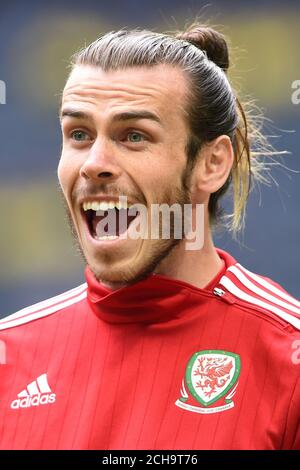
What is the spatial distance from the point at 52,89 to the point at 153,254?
2.57m

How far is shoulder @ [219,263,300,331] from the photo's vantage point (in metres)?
1.95

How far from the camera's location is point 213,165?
2072 millimetres

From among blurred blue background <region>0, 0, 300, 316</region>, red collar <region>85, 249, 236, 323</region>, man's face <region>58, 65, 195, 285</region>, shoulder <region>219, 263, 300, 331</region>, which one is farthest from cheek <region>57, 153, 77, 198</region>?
blurred blue background <region>0, 0, 300, 316</region>

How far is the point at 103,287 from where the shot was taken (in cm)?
200

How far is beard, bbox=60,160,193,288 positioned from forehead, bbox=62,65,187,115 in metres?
0.15

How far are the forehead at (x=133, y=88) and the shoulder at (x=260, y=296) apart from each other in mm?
383

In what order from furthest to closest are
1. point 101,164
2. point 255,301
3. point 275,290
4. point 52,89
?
point 52,89 < point 275,290 < point 255,301 < point 101,164

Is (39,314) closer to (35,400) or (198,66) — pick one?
(35,400)

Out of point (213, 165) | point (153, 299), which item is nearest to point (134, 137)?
point (213, 165)

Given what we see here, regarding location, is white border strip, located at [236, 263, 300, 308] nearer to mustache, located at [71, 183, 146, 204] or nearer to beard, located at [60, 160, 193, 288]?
beard, located at [60, 160, 193, 288]

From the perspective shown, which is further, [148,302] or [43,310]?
[43,310]

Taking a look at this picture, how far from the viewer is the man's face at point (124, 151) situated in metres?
1.91

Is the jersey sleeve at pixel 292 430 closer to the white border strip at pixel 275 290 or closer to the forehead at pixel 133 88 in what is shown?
the white border strip at pixel 275 290

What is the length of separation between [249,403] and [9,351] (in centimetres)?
56
